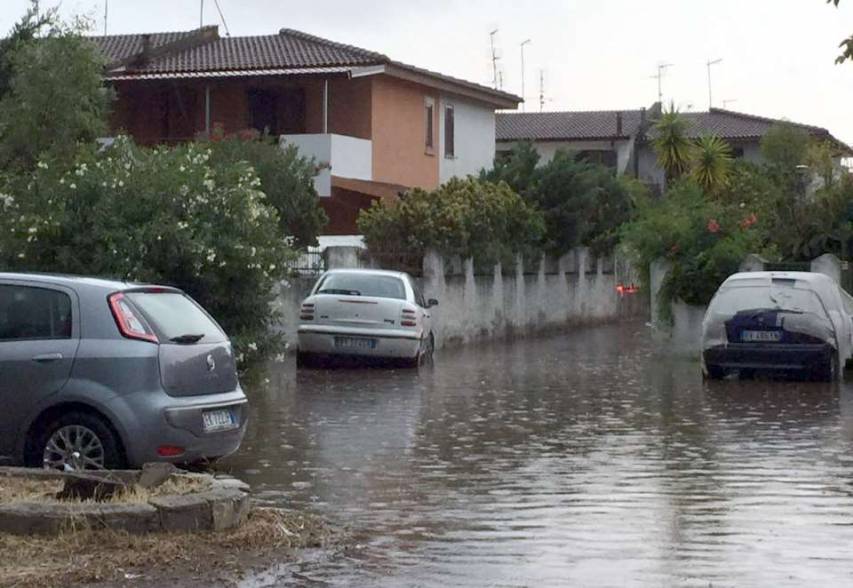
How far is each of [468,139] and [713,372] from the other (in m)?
24.3

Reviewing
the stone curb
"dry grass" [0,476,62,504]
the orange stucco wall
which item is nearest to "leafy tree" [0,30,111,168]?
"dry grass" [0,476,62,504]

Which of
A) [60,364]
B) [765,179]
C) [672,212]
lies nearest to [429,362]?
[672,212]

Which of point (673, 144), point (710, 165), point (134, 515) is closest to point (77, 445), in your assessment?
point (134, 515)

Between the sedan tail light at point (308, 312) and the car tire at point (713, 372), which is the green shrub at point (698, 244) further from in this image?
the sedan tail light at point (308, 312)

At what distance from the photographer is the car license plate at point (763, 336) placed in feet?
76.4

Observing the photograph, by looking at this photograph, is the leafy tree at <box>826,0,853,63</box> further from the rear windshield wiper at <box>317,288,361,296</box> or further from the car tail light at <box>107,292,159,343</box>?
the rear windshield wiper at <box>317,288,361,296</box>

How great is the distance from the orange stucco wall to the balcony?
4.41ft

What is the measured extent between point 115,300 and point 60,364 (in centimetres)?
63

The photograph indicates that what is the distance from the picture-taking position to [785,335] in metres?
23.3

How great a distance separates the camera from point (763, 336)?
23328 mm

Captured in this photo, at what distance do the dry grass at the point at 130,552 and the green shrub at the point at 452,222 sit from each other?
79.8 ft

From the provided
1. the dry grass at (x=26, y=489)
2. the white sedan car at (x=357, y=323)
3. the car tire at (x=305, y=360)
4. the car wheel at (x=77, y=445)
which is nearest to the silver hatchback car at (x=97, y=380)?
the car wheel at (x=77, y=445)

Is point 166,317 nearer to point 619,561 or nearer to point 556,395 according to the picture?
point 619,561

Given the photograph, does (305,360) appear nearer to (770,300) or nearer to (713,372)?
(713,372)
